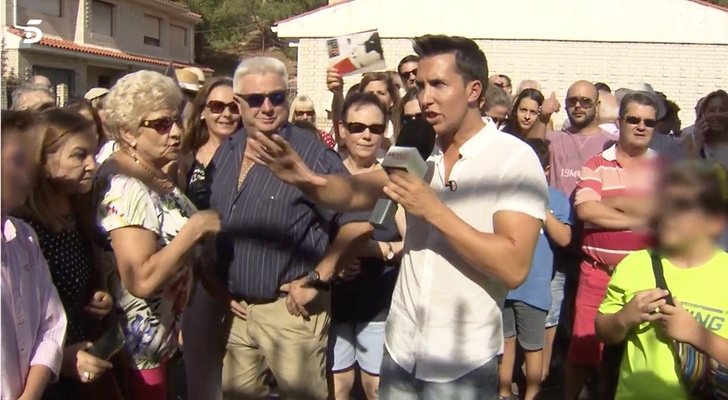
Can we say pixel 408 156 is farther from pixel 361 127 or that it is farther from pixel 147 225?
pixel 361 127

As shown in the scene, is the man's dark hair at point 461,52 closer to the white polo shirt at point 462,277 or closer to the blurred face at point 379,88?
the white polo shirt at point 462,277

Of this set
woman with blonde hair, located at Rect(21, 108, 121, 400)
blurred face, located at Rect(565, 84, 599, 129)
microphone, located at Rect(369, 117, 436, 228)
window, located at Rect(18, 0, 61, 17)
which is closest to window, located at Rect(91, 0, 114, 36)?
window, located at Rect(18, 0, 61, 17)

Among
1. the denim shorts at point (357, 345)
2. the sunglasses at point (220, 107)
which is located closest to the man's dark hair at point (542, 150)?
the denim shorts at point (357, 345)

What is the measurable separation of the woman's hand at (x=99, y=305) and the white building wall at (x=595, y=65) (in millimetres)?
16669

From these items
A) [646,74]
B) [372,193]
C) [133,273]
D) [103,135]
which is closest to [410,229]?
[372,193]

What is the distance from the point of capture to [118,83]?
3438mm

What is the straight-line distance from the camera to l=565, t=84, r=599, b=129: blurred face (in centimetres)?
598

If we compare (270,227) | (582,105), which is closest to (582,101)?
(582,105)

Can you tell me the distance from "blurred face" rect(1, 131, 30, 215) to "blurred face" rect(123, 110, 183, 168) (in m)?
0.79

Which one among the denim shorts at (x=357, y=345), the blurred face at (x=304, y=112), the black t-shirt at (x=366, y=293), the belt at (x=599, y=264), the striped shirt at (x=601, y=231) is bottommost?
the denim shorts at (x=357, y=345)

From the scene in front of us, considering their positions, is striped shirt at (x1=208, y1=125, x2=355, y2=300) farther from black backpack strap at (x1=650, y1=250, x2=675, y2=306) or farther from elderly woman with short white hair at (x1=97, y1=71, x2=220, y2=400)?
black backpack strap at (x1=650, y1=250, x2=675, y2=306)

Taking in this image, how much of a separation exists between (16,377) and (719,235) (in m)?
2.19

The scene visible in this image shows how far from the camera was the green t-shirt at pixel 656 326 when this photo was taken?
2771mm

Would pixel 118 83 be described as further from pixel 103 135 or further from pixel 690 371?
pixel 690 371
